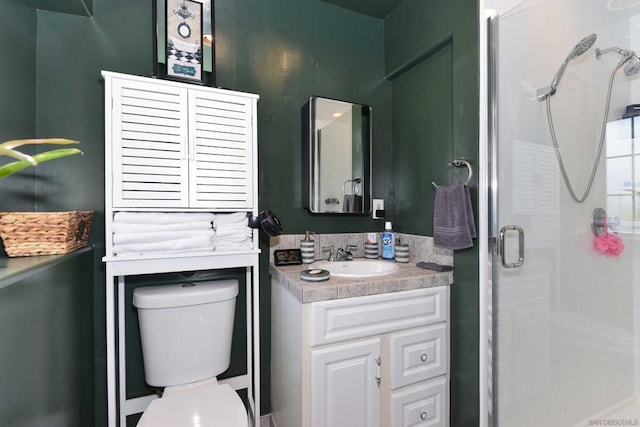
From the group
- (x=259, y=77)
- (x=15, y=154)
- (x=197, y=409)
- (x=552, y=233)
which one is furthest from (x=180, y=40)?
(x=552, y=233)

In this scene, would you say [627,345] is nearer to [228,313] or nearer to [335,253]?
[335,253]

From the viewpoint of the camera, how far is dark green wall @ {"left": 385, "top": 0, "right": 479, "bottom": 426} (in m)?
1.42

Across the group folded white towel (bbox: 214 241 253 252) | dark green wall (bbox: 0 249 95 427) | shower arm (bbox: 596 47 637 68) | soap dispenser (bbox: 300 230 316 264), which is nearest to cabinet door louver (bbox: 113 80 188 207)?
folded white towel (bbox: 214 241 253 252)

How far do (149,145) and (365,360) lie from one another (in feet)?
4.21

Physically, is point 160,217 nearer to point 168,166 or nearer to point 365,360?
point 168,166

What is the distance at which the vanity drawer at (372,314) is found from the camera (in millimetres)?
1203

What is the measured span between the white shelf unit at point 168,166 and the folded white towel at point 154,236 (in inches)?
1.6

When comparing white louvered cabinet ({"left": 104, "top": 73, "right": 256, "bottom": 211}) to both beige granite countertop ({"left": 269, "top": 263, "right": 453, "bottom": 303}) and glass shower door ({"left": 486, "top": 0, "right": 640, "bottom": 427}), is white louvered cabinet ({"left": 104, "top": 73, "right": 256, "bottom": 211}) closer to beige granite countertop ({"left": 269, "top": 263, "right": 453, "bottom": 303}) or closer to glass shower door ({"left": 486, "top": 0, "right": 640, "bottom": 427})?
beige granite countertop ({"left": 269, "top": 263, "right": 453, "bottom": 303})

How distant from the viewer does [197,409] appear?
115 centimetres

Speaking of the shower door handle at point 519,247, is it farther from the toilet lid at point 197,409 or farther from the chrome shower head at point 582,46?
the toilet lid at point 197,409

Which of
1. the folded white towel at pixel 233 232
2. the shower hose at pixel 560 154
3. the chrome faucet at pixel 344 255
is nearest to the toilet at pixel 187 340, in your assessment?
the folded white towel at pixel 233 232

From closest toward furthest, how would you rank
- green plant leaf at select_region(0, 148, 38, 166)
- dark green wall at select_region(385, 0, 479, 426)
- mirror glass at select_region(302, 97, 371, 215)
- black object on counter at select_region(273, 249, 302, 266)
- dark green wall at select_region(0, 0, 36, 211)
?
1. green plant leaf at select_region(0, 148, 38, 166)
2. dark green wall at select_region(0, 0, 36, 211)
3. dark green wall at select_region(385, 0, 479, 426)
4. black object on counter at select_region(273, 249, 302, 266)
5. mirror glass at select_region(302, 97, 371, 215)

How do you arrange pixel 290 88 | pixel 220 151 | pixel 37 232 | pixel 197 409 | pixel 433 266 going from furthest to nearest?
pixel 290 88 < pixel 433 266 < pixel 220 151 < pixel 197 409 < pixel 37 232

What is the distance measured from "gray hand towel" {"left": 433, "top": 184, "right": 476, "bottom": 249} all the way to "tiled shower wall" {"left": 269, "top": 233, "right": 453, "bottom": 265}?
14cm
